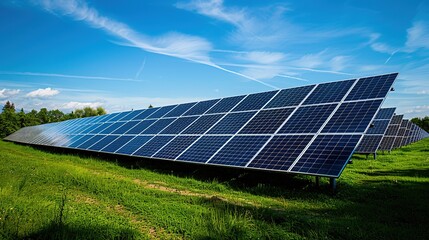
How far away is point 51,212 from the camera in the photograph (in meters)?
6.67

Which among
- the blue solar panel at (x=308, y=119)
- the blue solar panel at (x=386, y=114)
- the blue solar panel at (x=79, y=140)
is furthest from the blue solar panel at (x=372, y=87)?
the blue solar panel at (x=79, y=140)

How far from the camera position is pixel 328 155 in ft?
29.1

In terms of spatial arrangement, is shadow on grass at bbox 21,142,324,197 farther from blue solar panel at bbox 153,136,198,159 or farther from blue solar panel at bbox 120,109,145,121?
blue solar panel at bbox 120,109,145,121

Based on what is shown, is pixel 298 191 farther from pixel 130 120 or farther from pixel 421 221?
pixel 130 120

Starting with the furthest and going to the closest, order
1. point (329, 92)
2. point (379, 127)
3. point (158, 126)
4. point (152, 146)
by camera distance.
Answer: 1. point (379, 127)
2. point (158, 126)
3. point (152, 146)
4. point (329, 92)

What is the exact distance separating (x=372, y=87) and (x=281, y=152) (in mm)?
4973

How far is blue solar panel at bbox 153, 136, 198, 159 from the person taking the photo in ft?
43.5

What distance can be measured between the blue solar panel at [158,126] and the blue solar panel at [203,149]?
491 centimetres

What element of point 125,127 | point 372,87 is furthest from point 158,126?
point 372,87

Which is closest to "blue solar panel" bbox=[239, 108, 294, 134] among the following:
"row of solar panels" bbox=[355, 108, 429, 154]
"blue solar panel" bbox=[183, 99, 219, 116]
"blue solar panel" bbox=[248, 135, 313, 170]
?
"blue solar panel" bbox=[248, 135, 313, 170]

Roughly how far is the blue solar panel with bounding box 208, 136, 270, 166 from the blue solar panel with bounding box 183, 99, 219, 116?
6286 millimetres

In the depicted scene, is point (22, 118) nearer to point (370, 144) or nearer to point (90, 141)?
point (90, 141)

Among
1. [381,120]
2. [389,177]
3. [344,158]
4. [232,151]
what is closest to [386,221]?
[344,158]

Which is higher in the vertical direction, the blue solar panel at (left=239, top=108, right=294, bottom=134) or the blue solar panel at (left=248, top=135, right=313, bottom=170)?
the blue solar panel at (left=239, top=108, right=294, bottom=134)
